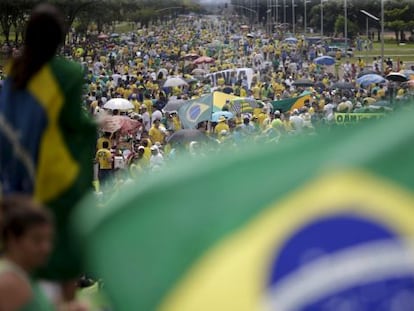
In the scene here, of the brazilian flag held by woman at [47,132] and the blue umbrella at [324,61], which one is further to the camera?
the blue umbrella at [324,61]

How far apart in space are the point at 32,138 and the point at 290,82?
3323 centimetres

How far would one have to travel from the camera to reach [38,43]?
3.11 meters

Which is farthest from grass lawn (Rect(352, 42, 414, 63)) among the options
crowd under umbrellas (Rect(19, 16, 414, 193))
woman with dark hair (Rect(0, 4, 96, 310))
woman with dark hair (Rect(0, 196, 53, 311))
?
woman with dark hair (Rect(0, 196, 53, 311))

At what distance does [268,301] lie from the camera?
160 centimetres

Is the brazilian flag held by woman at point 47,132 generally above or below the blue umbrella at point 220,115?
above

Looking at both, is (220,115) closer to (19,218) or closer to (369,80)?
(369,80)

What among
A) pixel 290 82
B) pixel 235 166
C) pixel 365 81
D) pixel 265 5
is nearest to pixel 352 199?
pixel 235 166

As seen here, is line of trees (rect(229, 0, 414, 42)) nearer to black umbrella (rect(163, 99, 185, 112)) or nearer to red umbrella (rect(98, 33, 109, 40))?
red umbrella (rect(98, 33, 109, 40))

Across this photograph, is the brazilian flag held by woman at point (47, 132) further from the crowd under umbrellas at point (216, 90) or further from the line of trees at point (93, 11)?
the line of trees at point (93, 11)

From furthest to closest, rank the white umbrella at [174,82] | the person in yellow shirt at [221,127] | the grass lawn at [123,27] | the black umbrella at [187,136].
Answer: the grass lawn at [123,27] < the white umbrella at [174,82] < the person in yellow shirt at [221,127] < the black umbrella at [187,136]

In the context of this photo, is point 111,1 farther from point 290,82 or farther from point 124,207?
point 124,207

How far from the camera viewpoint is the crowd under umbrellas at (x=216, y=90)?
1477cm

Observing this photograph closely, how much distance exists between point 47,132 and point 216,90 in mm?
25083

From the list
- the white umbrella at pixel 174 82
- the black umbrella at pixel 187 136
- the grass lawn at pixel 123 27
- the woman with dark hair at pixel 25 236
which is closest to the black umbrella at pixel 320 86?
the white umbrella at pixel 174 82
